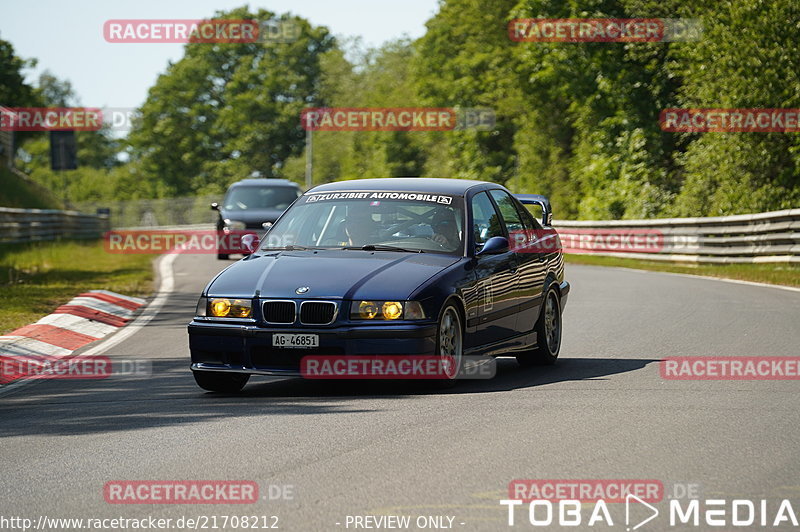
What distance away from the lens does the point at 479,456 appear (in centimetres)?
691

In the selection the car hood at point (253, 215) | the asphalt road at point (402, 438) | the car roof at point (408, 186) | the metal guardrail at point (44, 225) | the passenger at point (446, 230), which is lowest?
the asphalt road at point (402, 438)

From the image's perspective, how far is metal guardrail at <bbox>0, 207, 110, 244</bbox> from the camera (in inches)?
1308

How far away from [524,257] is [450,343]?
1821 mm

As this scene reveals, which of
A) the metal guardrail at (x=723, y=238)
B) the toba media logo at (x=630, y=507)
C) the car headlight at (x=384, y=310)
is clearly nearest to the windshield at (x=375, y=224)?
the car headlight at (x=384, y=310)

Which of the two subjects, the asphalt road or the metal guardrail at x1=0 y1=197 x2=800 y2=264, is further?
the metal guardrail at x1=0 y1=197 x2=800 y2=264

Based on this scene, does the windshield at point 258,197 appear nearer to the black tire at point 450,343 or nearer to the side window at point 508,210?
the side window at point 508,210

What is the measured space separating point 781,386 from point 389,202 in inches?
129

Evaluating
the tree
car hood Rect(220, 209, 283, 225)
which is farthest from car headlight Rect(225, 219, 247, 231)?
the tree

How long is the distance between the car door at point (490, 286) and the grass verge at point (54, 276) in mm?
5996

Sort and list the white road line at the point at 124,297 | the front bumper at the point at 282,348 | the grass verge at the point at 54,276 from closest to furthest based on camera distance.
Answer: the front bumper at the point at 282,348, the grass verge at the point at 54,276, the white road line at the point at 124,297

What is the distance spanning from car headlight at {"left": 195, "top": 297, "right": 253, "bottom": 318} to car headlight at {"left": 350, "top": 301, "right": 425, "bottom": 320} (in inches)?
29.9

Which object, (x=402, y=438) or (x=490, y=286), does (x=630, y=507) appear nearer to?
(x=402, y=438)

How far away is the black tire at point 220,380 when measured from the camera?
9570 millimetres

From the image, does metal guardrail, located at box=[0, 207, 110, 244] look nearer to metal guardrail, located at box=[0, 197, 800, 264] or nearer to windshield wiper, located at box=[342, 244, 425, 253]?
metal guardrail, located at box=[0, 197, 800, 264]
